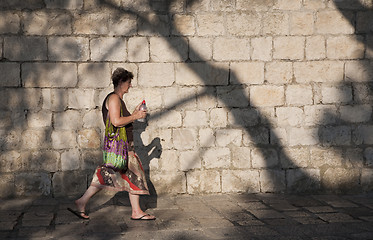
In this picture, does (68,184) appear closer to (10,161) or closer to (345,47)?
(10,161)

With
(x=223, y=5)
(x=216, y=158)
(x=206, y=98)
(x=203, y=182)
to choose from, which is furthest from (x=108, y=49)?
(x=203, y=182)

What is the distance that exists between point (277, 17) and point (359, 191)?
255 centimetres

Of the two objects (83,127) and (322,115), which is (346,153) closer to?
(322,115)

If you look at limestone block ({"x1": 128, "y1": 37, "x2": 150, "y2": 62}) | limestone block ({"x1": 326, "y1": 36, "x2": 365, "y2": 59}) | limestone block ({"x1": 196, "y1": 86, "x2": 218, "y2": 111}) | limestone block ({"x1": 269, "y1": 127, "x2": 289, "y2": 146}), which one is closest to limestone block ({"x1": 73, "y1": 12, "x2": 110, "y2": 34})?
limestone block ({"x1": 128, "y1": 37, "x2": 150, "y2": 62})

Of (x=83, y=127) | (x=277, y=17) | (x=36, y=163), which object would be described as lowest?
(x=36, y=163)

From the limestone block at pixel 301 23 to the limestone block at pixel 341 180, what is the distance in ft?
6.09

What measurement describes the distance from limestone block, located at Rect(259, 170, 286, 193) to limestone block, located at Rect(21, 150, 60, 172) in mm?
2652

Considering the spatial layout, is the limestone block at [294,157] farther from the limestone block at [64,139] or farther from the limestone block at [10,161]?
the limestone block at [10,161]

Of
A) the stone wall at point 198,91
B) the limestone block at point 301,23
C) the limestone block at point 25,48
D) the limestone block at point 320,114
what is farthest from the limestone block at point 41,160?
the limestone block at point 301,23

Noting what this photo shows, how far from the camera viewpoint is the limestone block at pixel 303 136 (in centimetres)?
711

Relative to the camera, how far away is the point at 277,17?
23.1 feet

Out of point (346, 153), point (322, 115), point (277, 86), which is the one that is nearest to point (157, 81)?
point (277, 86)

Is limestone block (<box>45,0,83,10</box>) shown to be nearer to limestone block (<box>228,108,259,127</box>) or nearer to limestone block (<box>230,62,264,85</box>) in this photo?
limestone block (<box>230,62,264,85</box>)

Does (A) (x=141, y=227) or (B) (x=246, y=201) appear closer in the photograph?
(A) (x=141, y=227)
